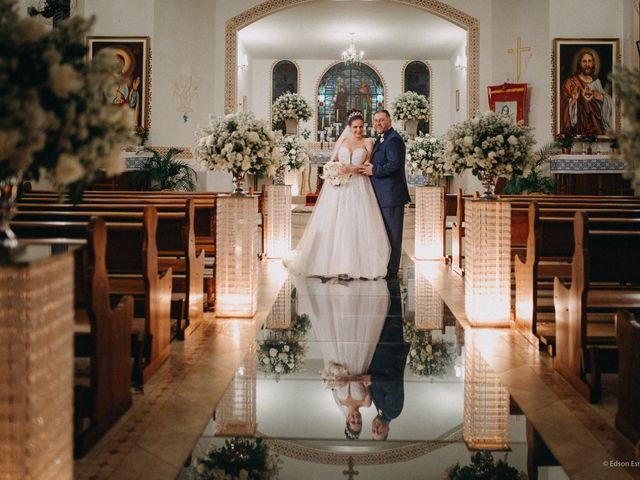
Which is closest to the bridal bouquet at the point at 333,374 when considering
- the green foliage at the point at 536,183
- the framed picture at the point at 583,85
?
the green foliage at the point at 536,183

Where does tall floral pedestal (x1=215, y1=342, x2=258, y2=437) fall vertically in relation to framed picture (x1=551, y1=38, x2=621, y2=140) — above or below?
below

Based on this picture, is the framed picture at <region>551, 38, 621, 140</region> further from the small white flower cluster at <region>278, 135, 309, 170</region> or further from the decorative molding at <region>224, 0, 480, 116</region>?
the small white flower cluster at <region>278, 135, 309, 170</region>

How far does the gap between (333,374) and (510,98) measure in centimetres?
1077

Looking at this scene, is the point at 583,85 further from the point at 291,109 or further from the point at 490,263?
the point at 490,263

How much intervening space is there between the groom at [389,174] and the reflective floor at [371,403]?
7.08ft

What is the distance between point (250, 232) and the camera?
555cm

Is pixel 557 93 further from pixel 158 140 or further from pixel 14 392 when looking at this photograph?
pixel 14 392

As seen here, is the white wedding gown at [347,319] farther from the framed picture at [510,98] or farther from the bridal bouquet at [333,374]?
the framed picture at [510,98]

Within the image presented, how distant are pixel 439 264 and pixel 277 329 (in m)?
4.40

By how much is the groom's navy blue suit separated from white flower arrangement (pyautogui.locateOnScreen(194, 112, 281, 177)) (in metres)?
2.05

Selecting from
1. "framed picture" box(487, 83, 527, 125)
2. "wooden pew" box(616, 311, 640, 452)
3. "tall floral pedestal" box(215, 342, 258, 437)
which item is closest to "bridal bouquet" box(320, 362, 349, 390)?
"tall floral pedestal" box(215, 342, 258, 437)

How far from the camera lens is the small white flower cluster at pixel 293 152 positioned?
9.95m

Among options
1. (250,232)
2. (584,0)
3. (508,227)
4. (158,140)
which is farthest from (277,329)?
(584,0)

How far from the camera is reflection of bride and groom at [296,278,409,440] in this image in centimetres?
350
